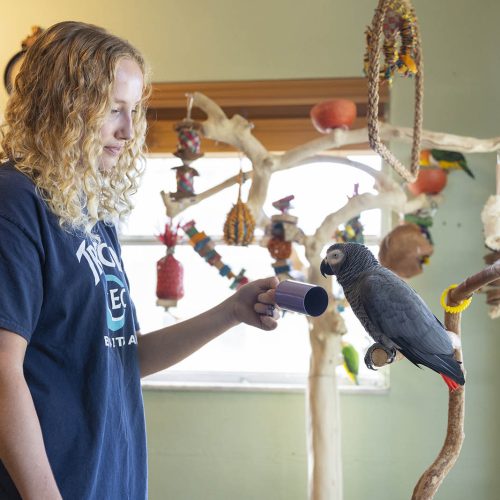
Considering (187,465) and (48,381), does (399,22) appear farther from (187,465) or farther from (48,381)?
(187,465)

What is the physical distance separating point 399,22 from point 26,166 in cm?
84

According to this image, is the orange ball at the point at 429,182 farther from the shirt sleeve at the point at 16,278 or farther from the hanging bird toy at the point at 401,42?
the shirt sleeve at the point at 16,278

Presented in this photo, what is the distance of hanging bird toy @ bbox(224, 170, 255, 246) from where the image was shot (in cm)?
173

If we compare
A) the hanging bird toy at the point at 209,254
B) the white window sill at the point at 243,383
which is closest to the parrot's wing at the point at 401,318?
the hanging bird toy at the point at 209,254

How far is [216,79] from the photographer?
7.09 ft

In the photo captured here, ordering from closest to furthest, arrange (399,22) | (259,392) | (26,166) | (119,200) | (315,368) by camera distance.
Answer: (26,166) → (119,200) → (399,22) → (315,368) → (259,392)

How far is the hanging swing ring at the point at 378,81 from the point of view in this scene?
1.03m

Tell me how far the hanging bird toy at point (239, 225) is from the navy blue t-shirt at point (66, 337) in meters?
0.93

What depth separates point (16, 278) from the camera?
669 millimetres

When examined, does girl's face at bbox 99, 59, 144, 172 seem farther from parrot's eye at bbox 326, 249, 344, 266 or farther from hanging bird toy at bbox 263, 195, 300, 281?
hanging bird toy at bbox 263, 195, 300, 281

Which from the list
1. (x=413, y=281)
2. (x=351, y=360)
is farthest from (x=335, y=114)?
(x=351, y=360)

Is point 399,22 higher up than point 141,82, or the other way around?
point 399,22

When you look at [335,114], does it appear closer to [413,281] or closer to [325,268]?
[413,281]

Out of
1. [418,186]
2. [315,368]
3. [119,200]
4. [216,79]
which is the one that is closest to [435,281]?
[418,186]
